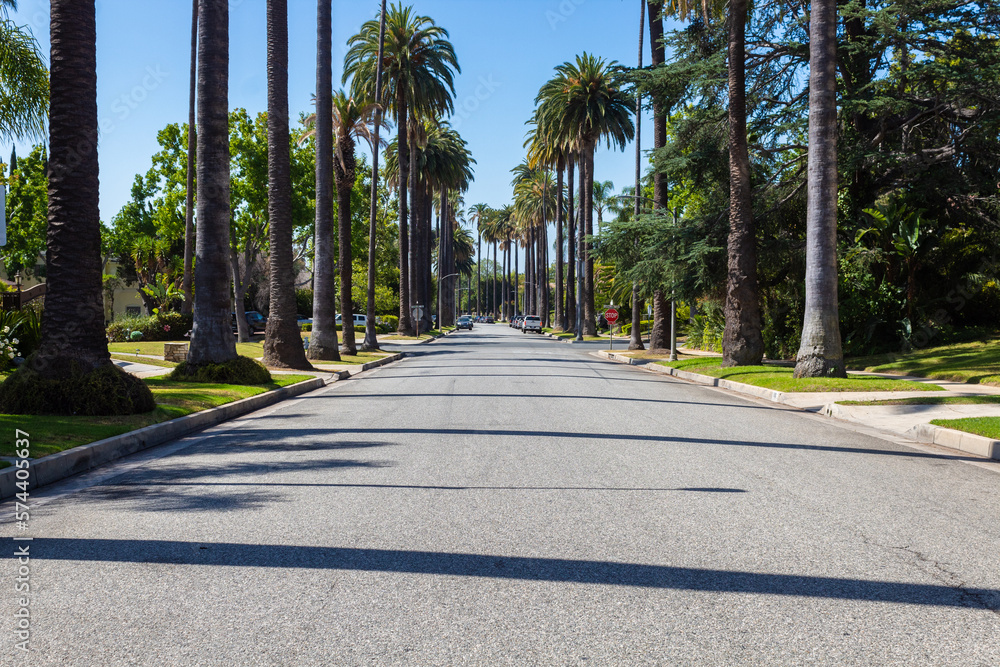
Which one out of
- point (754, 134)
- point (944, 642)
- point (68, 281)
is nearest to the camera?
point (944, 642)

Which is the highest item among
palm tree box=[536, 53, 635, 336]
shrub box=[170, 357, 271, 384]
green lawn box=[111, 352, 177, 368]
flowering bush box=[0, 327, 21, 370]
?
palm tree box=[536, 53, 635, 336]

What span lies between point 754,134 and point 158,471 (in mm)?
21754

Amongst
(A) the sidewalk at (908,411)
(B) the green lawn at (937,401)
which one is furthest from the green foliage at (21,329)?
(B) the green lawn at (937,401)

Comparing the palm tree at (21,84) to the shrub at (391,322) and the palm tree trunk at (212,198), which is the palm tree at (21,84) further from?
the shrub at (391,322)

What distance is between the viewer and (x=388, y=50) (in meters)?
43.5

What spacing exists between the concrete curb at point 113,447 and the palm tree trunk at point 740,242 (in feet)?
41.7

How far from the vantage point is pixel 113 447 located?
904 cm

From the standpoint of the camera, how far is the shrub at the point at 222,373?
16203mm

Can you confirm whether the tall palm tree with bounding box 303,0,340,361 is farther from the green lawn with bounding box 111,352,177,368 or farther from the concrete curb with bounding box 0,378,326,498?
the concrete curb with bounding box 0,378,326,498

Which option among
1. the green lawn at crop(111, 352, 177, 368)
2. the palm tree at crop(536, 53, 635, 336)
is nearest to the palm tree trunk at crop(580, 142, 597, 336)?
the palm tree at crop(536, 53, 635, 336)

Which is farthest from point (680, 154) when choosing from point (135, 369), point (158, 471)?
point (158, 471)

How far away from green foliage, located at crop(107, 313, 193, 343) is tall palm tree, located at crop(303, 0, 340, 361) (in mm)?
17958

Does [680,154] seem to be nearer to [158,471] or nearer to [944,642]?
[158,471]

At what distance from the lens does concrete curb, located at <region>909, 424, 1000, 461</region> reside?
9461 mm
